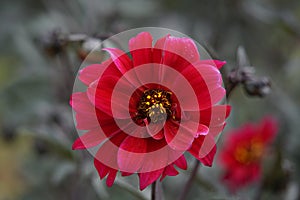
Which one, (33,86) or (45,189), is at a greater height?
(33,86)

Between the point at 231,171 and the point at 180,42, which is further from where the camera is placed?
the point at 231,171

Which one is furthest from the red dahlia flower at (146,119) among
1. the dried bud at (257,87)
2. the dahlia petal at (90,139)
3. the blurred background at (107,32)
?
the blurred background at (107,32)

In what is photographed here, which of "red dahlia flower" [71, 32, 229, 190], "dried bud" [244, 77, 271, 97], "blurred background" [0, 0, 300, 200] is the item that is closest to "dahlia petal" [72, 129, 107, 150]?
"red dahlia flower" [71, 32, 229, 190]

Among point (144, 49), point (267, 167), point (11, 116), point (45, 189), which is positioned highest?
point (144, 49)

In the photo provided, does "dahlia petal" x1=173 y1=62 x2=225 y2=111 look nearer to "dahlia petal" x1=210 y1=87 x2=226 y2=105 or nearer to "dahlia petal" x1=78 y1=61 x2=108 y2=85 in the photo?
"dahlia petal" x1=210 y1=87 x2=226 y2=105

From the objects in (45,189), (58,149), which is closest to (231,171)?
→ (58,149)

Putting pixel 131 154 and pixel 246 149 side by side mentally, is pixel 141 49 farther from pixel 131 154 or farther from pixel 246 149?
pixel 246 149

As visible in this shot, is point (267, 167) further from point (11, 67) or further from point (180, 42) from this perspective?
point (11, 67)

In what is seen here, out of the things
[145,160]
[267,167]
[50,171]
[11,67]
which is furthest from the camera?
[11,67]

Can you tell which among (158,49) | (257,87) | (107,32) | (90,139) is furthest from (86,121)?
(107,32)
